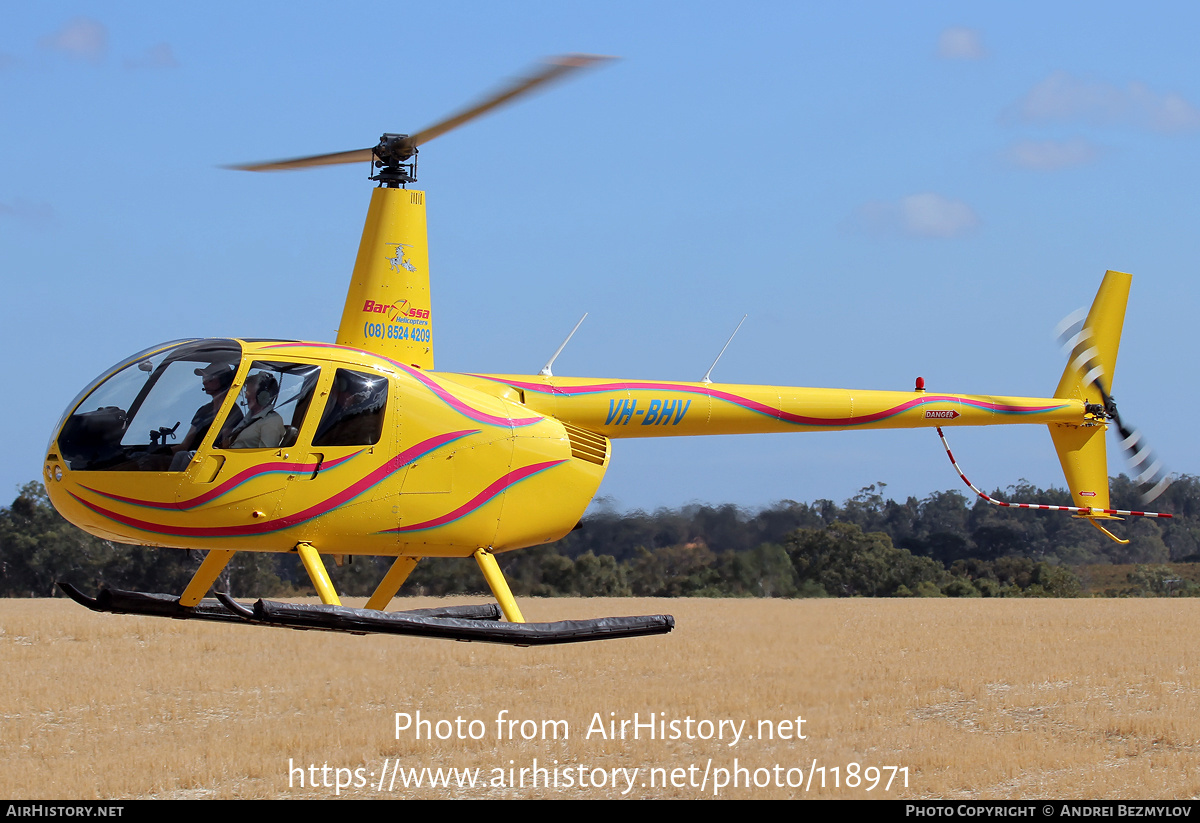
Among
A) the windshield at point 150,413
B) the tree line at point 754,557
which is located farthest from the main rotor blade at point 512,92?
the tree line at point 754,557

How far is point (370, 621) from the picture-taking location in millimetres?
10672

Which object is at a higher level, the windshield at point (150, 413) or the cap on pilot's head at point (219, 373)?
the cap on pilot's head at point (219, 373)

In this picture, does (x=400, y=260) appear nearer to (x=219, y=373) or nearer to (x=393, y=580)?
(x=219, y=373)

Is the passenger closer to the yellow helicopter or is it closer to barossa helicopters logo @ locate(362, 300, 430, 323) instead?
the yellow helicopter

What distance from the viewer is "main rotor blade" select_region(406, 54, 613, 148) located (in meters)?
10.5

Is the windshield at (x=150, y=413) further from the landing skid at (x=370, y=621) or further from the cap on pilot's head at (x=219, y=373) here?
the landing skid at (x=370, y=621)

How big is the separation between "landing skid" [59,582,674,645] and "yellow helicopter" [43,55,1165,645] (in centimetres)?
2

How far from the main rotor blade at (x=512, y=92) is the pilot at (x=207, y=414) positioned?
3.38 meters

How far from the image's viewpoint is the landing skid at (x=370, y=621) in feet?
34.1

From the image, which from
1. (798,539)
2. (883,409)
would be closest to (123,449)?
(883,409)

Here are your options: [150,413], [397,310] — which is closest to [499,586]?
[397,310]

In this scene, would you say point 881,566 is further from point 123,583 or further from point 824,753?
point 123,583

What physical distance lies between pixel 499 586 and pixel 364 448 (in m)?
1.92

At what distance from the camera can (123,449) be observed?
1106cm
